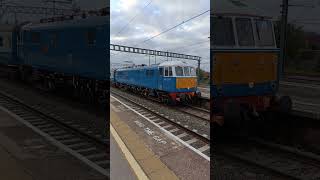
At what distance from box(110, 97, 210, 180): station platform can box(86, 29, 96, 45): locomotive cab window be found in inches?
180

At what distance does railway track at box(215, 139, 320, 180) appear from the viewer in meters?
5.43

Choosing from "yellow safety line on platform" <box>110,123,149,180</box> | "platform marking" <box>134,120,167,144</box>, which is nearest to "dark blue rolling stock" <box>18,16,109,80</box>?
"yellow safety line on platform" <box>110,123,149,180</box>

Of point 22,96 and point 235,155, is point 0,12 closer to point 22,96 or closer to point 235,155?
point 22,96

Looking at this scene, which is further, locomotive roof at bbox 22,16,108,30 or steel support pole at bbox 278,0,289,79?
locomotive roof at bbox 22,16,108,30

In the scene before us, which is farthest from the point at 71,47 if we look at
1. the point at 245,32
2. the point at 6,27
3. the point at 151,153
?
the point at 6,27

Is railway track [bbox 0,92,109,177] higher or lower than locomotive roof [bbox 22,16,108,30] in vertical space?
lower

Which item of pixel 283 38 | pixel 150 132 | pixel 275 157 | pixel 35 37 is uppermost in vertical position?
pixel 35 37

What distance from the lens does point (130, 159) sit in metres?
4.95

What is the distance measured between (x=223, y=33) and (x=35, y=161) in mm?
3152

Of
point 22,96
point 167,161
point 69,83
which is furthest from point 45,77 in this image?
point 167,161

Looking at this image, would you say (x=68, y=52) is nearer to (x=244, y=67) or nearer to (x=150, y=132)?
(x=244, y=67)

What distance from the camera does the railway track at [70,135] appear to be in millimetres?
6218

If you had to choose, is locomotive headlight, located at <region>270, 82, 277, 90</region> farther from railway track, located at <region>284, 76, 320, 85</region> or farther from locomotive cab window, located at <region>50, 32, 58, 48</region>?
locomotive cab window, located at <region>50, 32, 58, 48</region>

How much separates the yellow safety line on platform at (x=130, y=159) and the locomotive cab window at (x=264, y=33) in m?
2.69
